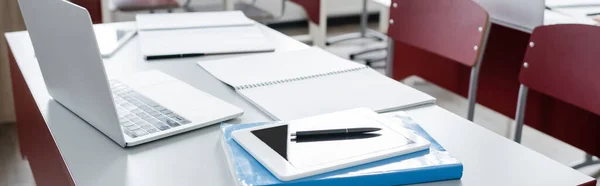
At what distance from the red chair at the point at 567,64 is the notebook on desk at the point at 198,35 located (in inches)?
25.5

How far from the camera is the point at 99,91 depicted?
2.84 feet

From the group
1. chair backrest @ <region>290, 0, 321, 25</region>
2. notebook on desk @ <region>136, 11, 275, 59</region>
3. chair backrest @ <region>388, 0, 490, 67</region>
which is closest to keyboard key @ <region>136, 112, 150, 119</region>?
notebook on desk @ <region>136, 11, 275, 59</region>

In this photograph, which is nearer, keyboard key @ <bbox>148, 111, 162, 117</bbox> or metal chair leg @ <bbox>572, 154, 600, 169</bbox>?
keyboard key @ <bbox>148, 111, 162, 117</bbox>

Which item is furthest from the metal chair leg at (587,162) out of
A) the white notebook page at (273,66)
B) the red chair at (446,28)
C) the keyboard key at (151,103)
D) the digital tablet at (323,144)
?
the keyboard key at (151,103)

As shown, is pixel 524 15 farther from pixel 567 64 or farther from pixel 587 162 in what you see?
pixel 587 162

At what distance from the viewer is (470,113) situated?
188 cm

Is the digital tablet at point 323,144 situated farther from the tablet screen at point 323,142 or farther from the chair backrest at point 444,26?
the chair backrest at point 444,26

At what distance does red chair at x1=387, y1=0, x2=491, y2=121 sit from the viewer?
167 cm

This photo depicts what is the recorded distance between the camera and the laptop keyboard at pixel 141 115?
949 mm

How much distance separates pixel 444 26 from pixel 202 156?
1.08 m

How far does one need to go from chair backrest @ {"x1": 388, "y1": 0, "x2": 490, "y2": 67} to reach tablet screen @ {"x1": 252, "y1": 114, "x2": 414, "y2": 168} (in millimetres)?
833

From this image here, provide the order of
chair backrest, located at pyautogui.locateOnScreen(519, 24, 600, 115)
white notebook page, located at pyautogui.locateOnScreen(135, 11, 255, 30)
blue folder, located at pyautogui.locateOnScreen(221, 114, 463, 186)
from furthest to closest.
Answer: white notebook page, located at pyautogui.locateOnScreen(135, 11, 255, 30)
chair backrest, located at pyautogui.locateOnScreen(519, 24, 600, 115)
blue folder, located at pyautogui.locateOnScreen(221, 114, 463, 186)

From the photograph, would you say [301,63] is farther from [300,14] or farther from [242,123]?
[300,14]

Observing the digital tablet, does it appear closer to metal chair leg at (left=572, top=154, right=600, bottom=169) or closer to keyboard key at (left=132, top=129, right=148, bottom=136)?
keyboard key at (left=132, top=129, right=148, bottom=136)
